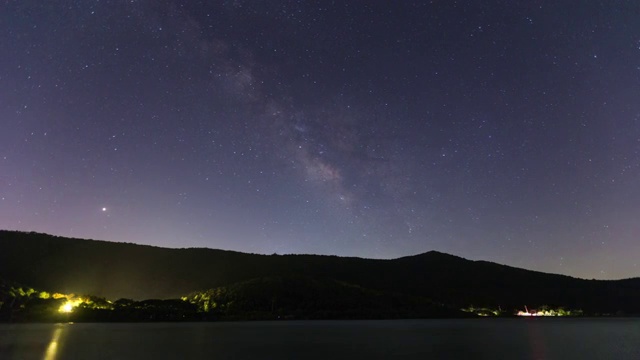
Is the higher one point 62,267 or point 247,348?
point 62,267

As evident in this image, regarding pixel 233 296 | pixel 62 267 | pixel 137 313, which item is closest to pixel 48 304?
pixel 137 313

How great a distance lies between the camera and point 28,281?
156375 mm

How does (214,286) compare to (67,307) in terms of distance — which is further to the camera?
(214,286)

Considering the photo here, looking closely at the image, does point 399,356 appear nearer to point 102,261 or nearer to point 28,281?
point 28,281

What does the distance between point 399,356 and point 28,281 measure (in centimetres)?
15890

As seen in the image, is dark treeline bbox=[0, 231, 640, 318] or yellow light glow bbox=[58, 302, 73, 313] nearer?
yellow light glow bbox=[58, 302, 73, 313]

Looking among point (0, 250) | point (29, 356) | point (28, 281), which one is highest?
point (0, 250)

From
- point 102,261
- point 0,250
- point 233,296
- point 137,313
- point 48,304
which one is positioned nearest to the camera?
point 48,304

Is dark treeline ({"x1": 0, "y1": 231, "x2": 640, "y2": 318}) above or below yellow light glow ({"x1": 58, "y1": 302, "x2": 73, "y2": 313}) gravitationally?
above

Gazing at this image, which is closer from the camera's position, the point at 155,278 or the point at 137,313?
the point at 137,313

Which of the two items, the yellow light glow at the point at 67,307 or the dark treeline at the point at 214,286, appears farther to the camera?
the dark treeline at the point at 214,286

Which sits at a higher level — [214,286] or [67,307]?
[214,286]

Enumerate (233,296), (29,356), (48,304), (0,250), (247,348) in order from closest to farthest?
(29,356) → (247,348) → (48,304) → (233,296) → (0,250)

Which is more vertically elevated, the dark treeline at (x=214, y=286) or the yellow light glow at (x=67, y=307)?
the dark treeline at (x=214, y=286)
